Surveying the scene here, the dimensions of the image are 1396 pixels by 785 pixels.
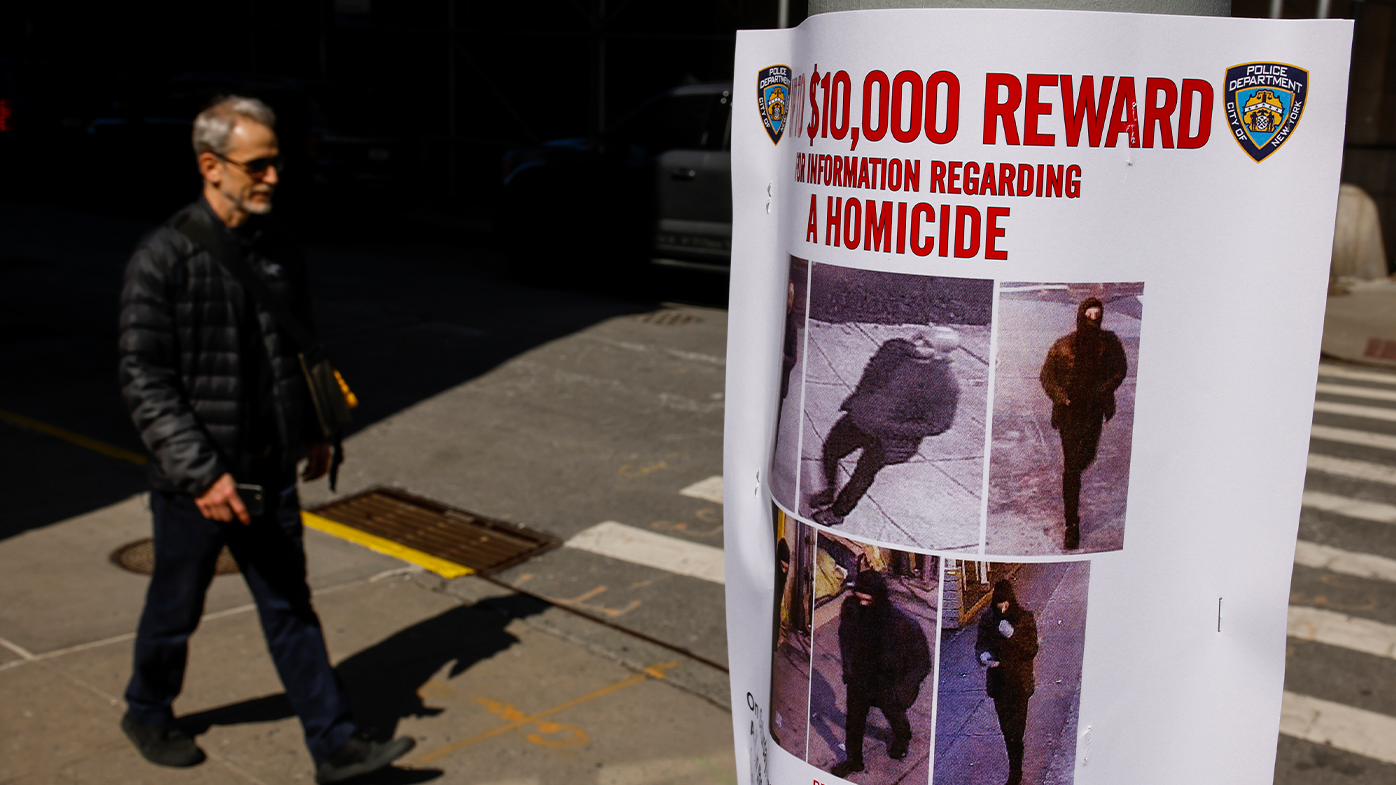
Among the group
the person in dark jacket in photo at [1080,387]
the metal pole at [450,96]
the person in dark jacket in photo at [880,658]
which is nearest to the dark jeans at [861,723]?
the person in dark jacket in photo at [880,658]

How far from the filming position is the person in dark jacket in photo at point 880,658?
1793 millimetres

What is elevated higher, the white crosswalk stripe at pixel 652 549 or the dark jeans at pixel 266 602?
the dark jeans at pixel 266 602

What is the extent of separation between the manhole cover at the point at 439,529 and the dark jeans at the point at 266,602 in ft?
7.04

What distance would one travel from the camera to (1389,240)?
16.9m

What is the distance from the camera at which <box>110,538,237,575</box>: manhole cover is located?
239 inches

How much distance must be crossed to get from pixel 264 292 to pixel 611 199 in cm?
1048

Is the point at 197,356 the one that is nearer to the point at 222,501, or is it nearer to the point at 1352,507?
the point at 222,501

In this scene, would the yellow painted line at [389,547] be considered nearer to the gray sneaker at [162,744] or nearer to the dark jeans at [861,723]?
the gray sneaker at [162,744]

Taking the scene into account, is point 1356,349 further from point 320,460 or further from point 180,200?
point 180,200

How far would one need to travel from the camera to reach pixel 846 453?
1.81 m

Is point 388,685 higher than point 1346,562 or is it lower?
lower

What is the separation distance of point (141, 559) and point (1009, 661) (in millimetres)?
5431

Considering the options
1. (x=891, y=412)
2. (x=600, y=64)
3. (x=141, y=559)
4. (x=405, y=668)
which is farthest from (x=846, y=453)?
(x=600, y=64)

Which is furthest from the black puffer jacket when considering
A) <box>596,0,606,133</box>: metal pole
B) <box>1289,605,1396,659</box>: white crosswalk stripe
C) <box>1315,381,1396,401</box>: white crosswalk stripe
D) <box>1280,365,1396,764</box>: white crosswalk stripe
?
<box>596,0,606,133</box>: metal pole
